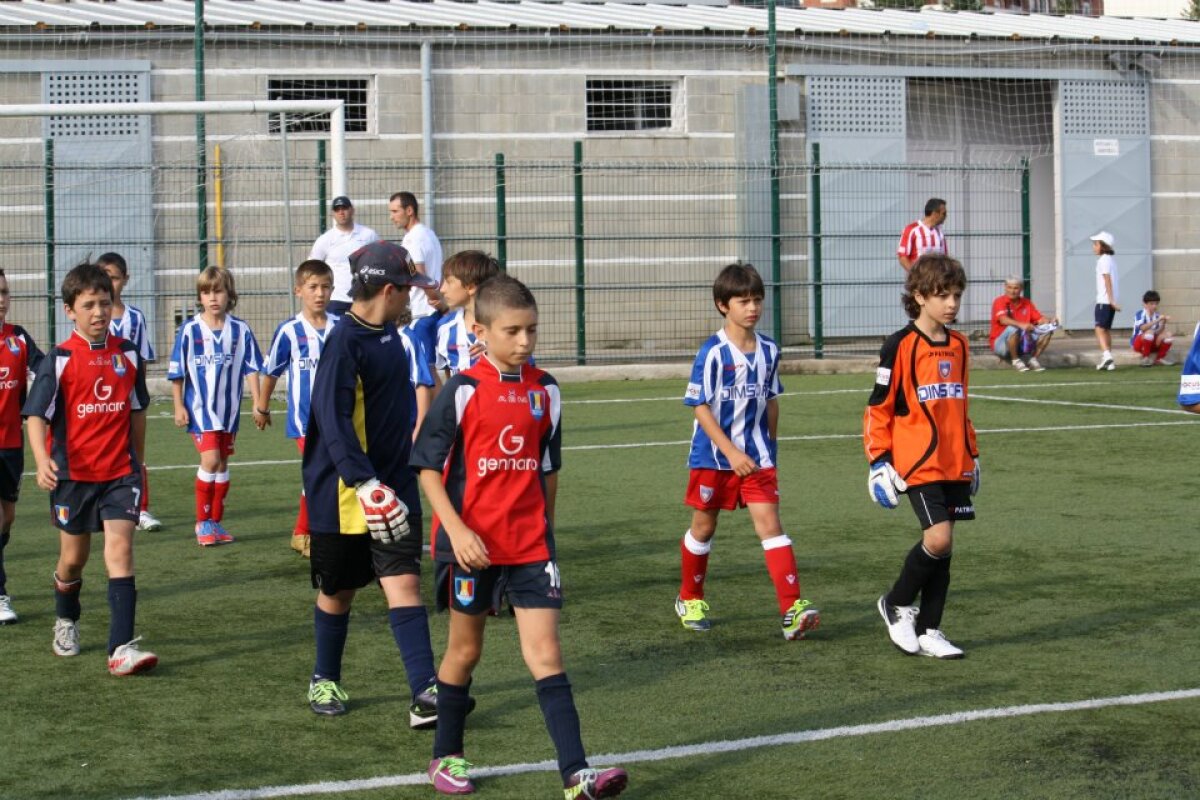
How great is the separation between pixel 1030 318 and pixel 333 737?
16.6m

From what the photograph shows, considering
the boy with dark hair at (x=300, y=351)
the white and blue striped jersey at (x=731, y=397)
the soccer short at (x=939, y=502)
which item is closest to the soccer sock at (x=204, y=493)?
the boy with dark hair at (x=300, y=351)

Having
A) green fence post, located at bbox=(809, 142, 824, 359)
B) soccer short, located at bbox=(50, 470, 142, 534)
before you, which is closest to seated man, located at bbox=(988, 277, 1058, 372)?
green fence post, located at bbox=(809, 142, 824, 359)

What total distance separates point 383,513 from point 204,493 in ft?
15.2

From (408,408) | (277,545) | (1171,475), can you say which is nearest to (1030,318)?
(1171,475)

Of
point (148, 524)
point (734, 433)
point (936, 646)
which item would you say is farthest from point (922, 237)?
point (936, 646)

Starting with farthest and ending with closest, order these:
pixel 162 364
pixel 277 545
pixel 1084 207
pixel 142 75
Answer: pixel 1084 207 → pixel 142 75 → pixel 162 364 → pixel 277 545

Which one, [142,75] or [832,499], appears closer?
[832,499]

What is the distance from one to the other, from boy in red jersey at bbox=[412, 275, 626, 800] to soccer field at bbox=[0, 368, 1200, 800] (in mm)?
398

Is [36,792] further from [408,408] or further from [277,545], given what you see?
[277,545]

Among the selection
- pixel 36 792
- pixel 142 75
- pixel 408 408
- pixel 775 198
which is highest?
pixel 142 75

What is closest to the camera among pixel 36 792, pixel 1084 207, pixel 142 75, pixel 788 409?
pixel 36 792

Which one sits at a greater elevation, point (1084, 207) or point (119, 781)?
point (1084, 207)

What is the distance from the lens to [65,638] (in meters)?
6.87

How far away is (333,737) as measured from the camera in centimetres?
560
